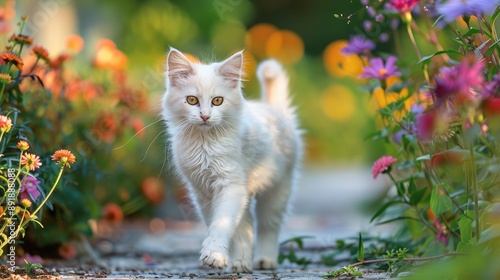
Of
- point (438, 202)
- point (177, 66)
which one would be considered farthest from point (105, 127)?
point (438, 202)

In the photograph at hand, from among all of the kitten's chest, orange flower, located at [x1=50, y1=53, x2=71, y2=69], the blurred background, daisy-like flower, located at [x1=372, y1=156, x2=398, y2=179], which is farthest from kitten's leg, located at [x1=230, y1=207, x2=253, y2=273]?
orange flower, located at [x1=50, y1=53, x2=71, y2=69]

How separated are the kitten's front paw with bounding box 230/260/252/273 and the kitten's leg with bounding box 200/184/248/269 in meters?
0.22

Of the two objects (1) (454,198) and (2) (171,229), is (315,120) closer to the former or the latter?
(2) (171,229)

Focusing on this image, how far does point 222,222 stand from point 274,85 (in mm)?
1321

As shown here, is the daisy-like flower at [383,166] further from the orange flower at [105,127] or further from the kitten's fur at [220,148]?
the orange flower at [105,127]

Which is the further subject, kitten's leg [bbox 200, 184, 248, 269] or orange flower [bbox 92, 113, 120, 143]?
orange flower [bbox 92, 113, 120, 143]

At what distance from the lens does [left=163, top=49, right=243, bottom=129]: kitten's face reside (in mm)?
3240

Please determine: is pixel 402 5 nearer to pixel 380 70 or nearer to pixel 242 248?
pixel 380 70

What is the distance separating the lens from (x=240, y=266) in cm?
343

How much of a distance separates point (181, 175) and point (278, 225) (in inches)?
25.0

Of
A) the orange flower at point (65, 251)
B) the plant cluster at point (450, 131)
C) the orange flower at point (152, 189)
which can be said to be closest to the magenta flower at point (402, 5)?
the plant cluster at point (450, 131)

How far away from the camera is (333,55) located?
1059 centimetres

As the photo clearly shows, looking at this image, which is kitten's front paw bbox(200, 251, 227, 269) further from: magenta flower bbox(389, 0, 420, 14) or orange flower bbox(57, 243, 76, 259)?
orange flower bbox(57, 243, 76, 259)

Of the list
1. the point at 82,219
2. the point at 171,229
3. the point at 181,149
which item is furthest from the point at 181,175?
the point at 171,229
